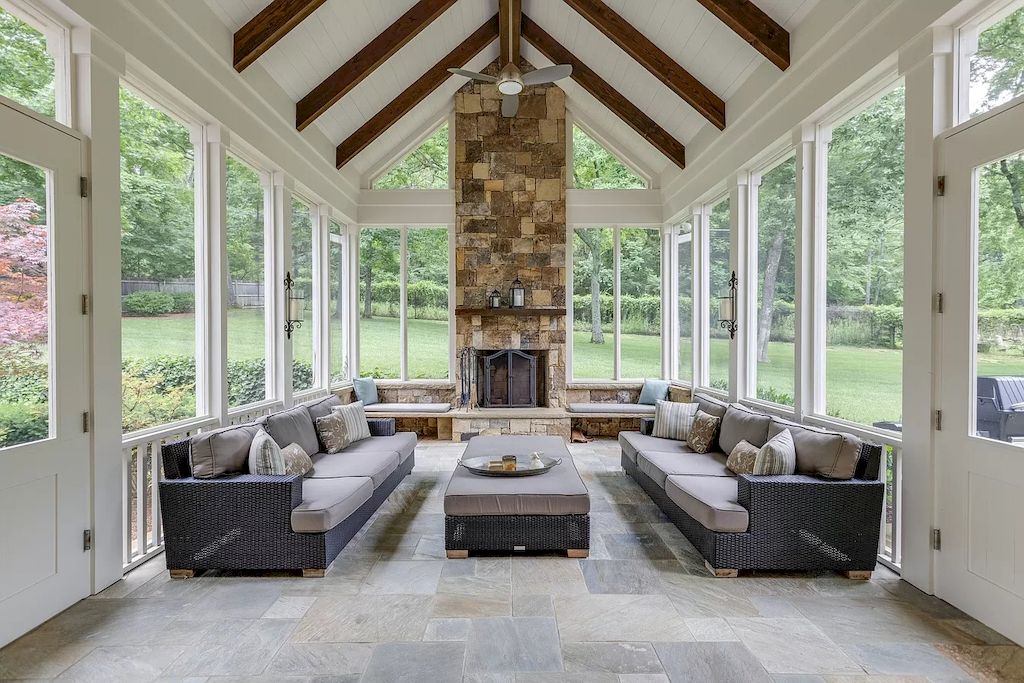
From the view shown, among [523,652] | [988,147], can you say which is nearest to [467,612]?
[523,652]

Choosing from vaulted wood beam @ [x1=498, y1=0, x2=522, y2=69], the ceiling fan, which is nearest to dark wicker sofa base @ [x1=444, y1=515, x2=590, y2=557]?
the ceiling fan

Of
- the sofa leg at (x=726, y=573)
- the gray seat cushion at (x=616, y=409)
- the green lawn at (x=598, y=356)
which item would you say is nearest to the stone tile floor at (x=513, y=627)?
the sofa leg at (x=726, y=573)

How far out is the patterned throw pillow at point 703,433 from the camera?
5.00 meters

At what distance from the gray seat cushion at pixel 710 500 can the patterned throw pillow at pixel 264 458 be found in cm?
257

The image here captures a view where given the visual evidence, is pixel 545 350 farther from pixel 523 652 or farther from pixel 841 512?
pixel 523 652

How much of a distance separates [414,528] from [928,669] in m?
3.03

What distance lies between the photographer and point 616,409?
25.1 feet

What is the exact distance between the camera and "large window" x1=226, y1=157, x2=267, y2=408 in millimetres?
4715

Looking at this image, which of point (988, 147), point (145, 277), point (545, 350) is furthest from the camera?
point (545, 350)

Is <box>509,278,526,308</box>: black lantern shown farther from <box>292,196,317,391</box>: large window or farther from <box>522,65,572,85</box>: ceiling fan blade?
<box>522,65,572,85</box>: ceiling fan blade

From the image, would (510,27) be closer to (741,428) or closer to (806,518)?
(741,428)

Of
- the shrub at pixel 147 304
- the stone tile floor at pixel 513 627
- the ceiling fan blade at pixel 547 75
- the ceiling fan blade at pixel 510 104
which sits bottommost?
the stone tile floor at pixel 513 627

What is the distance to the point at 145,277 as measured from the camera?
365cm

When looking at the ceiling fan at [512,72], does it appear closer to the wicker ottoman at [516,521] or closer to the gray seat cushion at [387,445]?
the gray seat cushion at [387,445]
